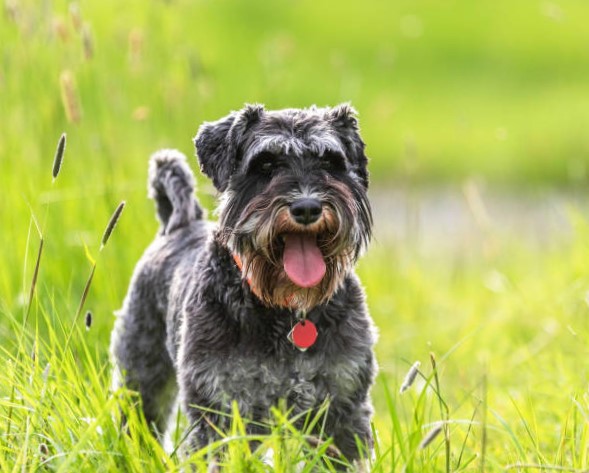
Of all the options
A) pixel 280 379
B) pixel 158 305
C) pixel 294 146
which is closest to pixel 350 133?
pixel 294 146

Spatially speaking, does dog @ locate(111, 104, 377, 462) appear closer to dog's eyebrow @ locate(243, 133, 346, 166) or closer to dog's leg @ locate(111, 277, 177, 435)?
dog's eyebrow @ locate(243, 133, 346, 166)

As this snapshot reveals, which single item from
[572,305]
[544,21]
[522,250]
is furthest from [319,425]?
[544,21]

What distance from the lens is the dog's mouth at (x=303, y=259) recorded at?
441 cm

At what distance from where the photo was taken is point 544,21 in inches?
777

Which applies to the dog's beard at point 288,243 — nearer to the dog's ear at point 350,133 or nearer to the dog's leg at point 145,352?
the dog's ear at point 350,133

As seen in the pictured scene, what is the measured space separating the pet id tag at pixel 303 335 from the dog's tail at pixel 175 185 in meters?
1.53

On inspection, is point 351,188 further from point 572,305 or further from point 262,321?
point 572,305

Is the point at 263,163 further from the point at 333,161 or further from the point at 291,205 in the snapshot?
the point at 291,205

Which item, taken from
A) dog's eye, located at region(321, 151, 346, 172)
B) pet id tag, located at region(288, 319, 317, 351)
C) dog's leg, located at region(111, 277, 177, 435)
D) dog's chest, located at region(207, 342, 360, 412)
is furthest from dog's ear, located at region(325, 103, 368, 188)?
dog's leg, located at region(111, 277, 177, 435)

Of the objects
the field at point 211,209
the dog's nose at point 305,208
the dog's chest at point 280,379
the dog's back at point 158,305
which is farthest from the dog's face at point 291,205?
the dog's back at point 158,305

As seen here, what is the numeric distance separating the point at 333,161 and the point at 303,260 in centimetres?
47

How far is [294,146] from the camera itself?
4.52m

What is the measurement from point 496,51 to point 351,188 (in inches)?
585

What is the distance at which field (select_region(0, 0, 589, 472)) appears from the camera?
3918 millimetres
